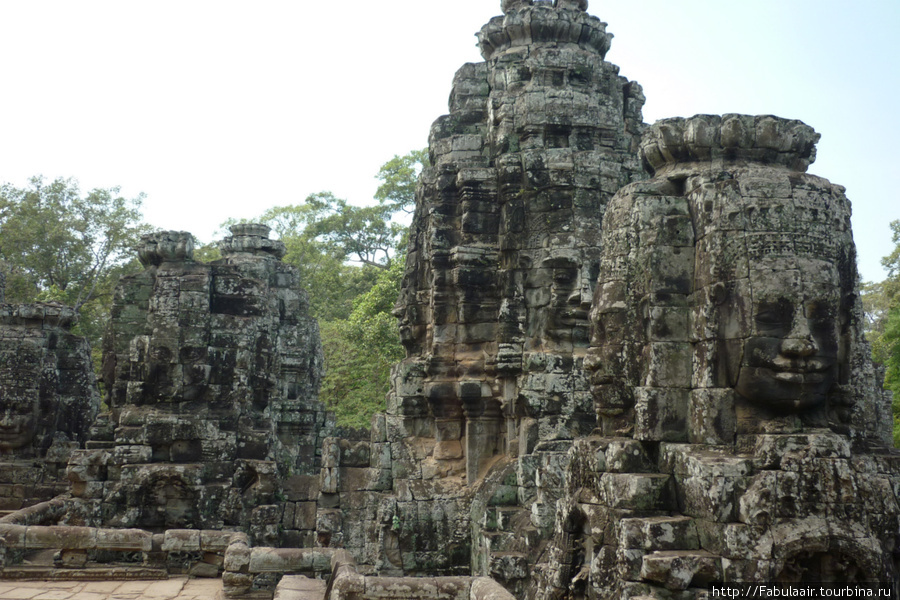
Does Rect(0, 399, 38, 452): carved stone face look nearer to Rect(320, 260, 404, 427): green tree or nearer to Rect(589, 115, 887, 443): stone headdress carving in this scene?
Rect(320, 260, 404, 427): green tree

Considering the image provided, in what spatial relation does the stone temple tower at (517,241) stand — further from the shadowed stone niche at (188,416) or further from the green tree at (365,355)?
the green tree at (365,355)

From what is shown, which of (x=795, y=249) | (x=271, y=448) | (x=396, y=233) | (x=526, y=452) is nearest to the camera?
(x=795, y=249)

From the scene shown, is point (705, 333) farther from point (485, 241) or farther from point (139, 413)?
point (139, 413)

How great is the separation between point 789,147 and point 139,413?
10129 mm

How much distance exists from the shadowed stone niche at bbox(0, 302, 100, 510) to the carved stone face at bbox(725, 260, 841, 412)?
→ 15417 mm

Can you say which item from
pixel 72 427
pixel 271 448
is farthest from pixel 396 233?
pixel 271 448

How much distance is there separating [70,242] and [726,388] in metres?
33.3

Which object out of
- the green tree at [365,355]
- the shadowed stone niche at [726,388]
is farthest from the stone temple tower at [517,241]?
the green tree at [365,355]

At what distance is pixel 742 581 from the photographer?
5316mm

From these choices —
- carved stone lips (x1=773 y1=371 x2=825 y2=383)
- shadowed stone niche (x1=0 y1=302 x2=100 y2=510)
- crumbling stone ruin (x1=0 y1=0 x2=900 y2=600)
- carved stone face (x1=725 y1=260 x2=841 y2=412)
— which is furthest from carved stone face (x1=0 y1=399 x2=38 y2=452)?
carved stone lips (x1=773 y1=371 x2=825 y2=383)

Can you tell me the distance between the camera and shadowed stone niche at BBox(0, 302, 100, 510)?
17.6 meters

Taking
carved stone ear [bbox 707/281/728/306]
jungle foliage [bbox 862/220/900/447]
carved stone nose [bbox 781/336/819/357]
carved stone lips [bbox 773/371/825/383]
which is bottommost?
carved stone lips [bbox 773/371/825/383]

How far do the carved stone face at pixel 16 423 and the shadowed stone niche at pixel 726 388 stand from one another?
14.3 metres

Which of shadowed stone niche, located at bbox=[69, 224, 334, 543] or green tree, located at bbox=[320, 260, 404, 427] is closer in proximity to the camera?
shadowed stone niche, located at bbox=[69, 224, 334, 543]
